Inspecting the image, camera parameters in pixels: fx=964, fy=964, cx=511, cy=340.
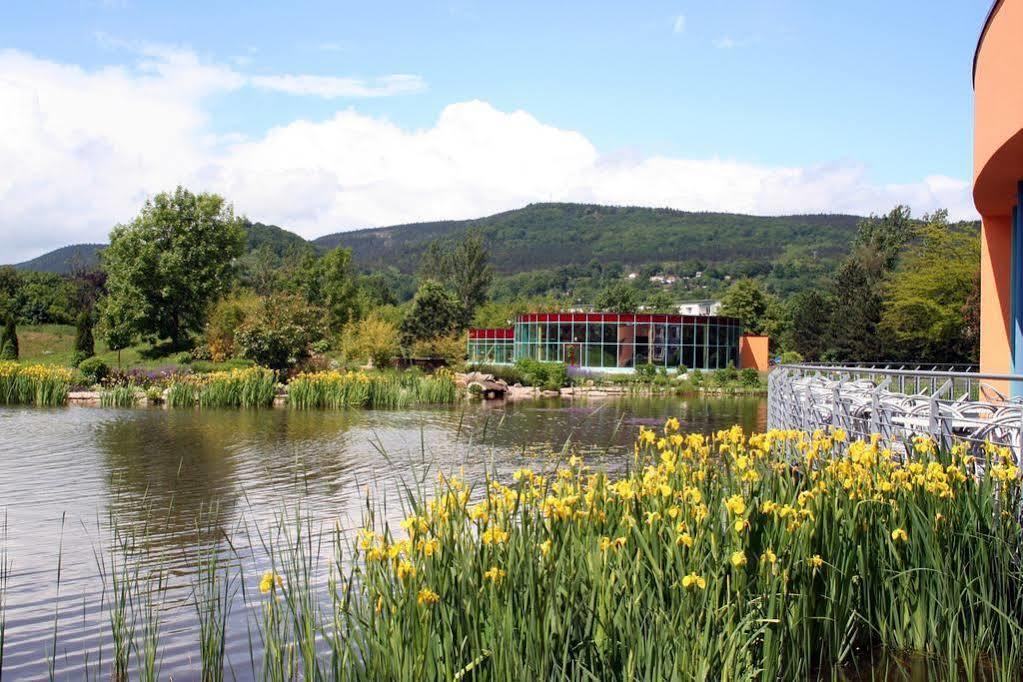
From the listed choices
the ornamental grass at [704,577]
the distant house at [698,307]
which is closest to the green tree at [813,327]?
the distant house at [698,307]

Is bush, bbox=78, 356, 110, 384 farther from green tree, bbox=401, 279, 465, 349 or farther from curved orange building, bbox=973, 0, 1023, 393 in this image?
green tree, bbox=401, 279, 465, 349

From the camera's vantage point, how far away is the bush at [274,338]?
29047mm

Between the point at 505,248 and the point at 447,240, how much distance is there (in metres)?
8.55

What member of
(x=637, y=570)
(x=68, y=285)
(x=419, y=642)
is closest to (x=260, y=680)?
(x=419, y=642)

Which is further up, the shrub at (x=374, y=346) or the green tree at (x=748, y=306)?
the green tree at (x=748, y=306)

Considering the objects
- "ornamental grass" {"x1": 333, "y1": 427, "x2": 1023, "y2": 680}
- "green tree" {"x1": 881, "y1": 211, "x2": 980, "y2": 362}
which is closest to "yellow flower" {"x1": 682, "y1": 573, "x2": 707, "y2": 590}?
"ornamental grass" {"x1": 333, "y1": 427, "x2": 1023, "y2": 680}

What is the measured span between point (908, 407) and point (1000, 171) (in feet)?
14.8

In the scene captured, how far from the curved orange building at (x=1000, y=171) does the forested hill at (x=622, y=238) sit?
3518 inches

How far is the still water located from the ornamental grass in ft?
1.43

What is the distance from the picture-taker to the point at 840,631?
4.47 m

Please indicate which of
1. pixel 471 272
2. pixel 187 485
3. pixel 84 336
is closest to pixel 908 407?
pixel 187 485

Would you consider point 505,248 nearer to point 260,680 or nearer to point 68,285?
point 68,285

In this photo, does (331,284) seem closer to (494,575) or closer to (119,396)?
(119,396)

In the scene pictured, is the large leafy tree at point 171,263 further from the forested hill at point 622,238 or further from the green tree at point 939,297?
the forested hill at point 622,238
